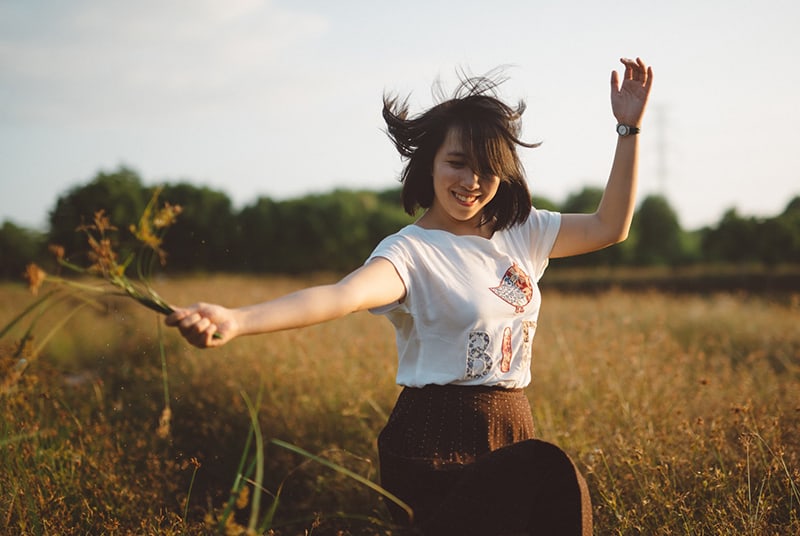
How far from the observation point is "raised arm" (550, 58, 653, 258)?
2.53 meters

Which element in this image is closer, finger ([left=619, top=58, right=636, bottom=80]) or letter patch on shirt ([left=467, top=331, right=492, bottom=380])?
letter patch on shirt ([left=467, top=331, right=492, bottom=380])

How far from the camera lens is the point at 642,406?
12.0 ft

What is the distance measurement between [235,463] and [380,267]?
275 cm

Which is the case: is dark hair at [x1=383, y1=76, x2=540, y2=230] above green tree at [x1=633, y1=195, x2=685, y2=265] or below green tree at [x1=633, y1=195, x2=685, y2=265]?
above

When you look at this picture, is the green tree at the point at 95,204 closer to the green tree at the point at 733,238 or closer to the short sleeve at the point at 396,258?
the short sleeve at the point at 396,258

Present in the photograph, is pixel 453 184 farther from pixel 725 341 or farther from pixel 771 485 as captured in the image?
pixel 725 341

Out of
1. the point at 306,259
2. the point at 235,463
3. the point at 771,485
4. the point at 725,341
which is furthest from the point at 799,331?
the point at 306,259

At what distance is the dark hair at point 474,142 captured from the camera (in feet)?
7.66

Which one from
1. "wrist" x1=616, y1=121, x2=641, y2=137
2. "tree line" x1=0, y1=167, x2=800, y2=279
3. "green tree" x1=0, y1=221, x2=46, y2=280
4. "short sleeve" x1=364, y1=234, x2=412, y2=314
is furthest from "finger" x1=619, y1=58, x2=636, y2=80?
"green tree" x1=0, y1=221, x2=46, y2=280

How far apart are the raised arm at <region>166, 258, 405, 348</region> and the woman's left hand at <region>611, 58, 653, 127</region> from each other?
109 cm

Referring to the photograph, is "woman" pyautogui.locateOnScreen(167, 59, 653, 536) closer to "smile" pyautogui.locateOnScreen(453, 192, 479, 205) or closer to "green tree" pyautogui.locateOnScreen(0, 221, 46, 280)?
"smile" pyautogui.locateOnScreen(453, 192, 479, 205)

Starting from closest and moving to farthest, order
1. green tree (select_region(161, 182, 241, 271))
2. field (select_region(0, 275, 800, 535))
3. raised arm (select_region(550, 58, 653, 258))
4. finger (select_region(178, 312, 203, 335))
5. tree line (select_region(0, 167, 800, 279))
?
finger (select_region(178, 312, 203, 335))
raised arm (select_region(550, 58, 653, 258))
field (select_region(0, 275, 800, 535))
green tree (select_region(161, 182, 241, 271))
tree line (select_region(0, 167, 800, 279))

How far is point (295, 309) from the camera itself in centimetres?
178

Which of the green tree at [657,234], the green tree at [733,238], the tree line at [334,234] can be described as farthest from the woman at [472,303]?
the green tree at [657,234]
